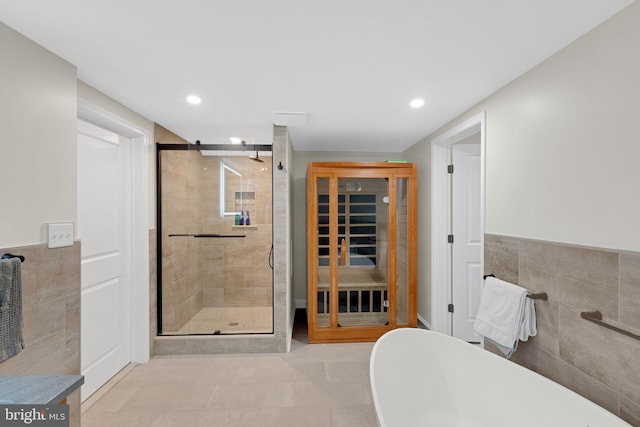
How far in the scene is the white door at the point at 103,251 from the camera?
2.18 m

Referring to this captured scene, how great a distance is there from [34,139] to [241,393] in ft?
6.93

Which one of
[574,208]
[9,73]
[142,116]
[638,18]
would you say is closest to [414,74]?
[638,18]

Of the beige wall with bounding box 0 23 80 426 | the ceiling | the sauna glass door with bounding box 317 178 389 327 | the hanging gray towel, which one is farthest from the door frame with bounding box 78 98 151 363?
the sauna glass door with bounding box 317 178 389 327

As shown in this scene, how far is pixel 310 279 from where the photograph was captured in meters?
3.21

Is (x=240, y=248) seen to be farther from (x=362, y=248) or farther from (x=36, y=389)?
(x=36, y=389)

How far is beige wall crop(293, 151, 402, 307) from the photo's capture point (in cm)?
419

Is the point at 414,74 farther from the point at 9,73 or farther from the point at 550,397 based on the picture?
the point at 9,73

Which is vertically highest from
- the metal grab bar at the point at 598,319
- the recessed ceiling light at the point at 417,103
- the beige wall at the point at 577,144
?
the recessed ceiling light at the point at 417,103

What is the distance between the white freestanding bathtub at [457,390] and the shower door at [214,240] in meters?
1.59

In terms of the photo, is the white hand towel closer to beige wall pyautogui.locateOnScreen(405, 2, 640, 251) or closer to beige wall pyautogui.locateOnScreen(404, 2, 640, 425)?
beige wall pyautogui.locateOnScreen(404, 2, 640, 425)

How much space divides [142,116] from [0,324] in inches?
77.0

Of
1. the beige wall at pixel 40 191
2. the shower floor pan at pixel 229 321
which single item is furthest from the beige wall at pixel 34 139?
the shower floor pan at pixel 229 321

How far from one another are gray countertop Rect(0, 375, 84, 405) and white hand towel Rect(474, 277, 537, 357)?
2.13m

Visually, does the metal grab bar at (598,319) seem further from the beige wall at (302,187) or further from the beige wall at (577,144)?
the beige wall at (302,187)
